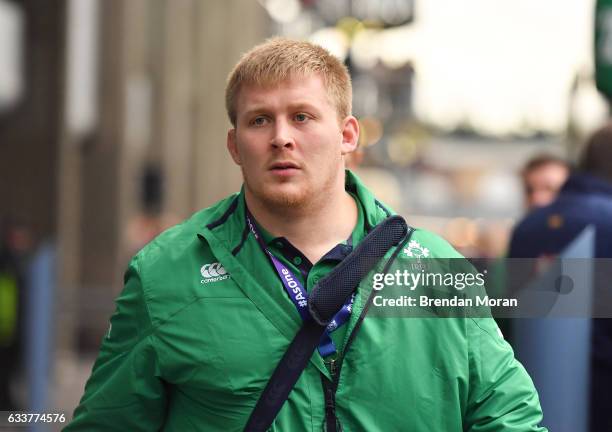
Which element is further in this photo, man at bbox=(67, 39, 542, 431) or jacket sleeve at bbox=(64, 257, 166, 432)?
jacket sleeve at bbox=(64, 257, 166, 432)

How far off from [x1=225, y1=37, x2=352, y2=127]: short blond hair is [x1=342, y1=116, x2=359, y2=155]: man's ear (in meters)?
0.02

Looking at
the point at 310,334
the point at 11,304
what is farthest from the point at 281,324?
the point at 11,304

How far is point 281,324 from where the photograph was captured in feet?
10.1

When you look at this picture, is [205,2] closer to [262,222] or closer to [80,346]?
[80,346]

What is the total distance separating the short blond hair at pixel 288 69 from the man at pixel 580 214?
6.32 ft

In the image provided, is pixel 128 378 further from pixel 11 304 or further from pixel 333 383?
pixel 11 304

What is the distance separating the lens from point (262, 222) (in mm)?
3289

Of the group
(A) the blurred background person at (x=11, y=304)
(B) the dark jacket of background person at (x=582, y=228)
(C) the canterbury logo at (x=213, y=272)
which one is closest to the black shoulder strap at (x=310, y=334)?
(C) the canterbury logo at (x=213, y=272)

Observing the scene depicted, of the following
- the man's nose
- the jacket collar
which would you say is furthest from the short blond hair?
the jacket collar

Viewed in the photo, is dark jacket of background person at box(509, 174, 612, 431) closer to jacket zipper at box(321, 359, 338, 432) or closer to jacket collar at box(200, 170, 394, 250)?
jacket collar at box(200, 170, 394, 250)

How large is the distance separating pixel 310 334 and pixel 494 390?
47 cm

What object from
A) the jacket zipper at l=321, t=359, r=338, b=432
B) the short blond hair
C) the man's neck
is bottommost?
the jacket zipper at l=321, t=359, r=338, b=432

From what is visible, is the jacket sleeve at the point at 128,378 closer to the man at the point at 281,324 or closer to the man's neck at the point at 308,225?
the man at the point at 281,324

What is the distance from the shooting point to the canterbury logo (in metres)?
3.17
